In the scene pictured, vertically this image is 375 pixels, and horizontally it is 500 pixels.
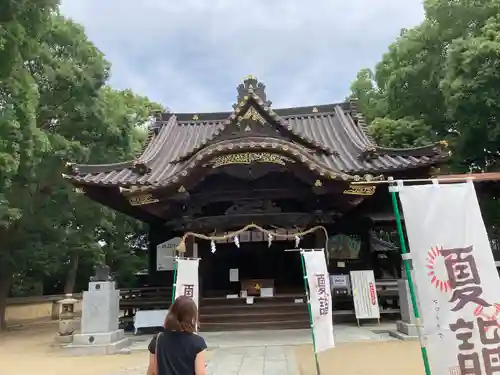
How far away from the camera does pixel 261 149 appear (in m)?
10.0

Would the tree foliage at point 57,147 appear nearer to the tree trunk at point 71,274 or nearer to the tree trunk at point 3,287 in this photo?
the tree trunk at point 3,287

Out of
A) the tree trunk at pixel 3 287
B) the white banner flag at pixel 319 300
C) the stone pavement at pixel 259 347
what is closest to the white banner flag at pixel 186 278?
the stone pavement at pixel 259 347

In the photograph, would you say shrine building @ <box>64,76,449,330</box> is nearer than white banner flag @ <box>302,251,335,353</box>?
No

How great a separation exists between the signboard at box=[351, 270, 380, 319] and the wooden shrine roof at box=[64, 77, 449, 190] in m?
2.57

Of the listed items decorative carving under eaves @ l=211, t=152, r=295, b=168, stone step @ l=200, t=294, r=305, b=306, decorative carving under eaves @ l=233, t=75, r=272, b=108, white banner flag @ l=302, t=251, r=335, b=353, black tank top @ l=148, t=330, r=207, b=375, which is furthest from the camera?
decorative carving under eaves @ l=233, t=75, r=272, b=108

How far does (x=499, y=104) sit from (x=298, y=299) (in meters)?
7.59

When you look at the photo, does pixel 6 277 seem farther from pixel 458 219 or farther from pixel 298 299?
pixel 458 219

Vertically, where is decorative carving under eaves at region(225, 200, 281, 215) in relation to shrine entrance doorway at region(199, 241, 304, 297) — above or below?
above

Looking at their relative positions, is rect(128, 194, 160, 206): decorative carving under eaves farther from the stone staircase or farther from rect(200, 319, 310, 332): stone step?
rect(200, 319, 310, 332): stone step

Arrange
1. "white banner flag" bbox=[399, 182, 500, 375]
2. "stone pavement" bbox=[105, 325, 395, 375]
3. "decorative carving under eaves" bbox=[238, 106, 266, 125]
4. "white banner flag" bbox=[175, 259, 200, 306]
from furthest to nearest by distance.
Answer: "decorative carving under eaves" bbox=[238, 106, 266, 125], "white banner flag" bbox=[175, 259, 200, 306], "stone pavement" bbox=[105, 325, 395, 375], "white banner flag" bbox=[399, 182, 500, 375]

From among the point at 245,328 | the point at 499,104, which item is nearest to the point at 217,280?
the point at 245,328

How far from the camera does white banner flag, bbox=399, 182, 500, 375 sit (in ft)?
10.4

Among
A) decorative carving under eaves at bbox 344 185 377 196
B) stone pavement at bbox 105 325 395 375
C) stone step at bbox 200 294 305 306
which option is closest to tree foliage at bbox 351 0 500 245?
decorative carving under eaves at bbox 344 185 377 196

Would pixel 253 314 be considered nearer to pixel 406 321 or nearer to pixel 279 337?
pixel 279 337
